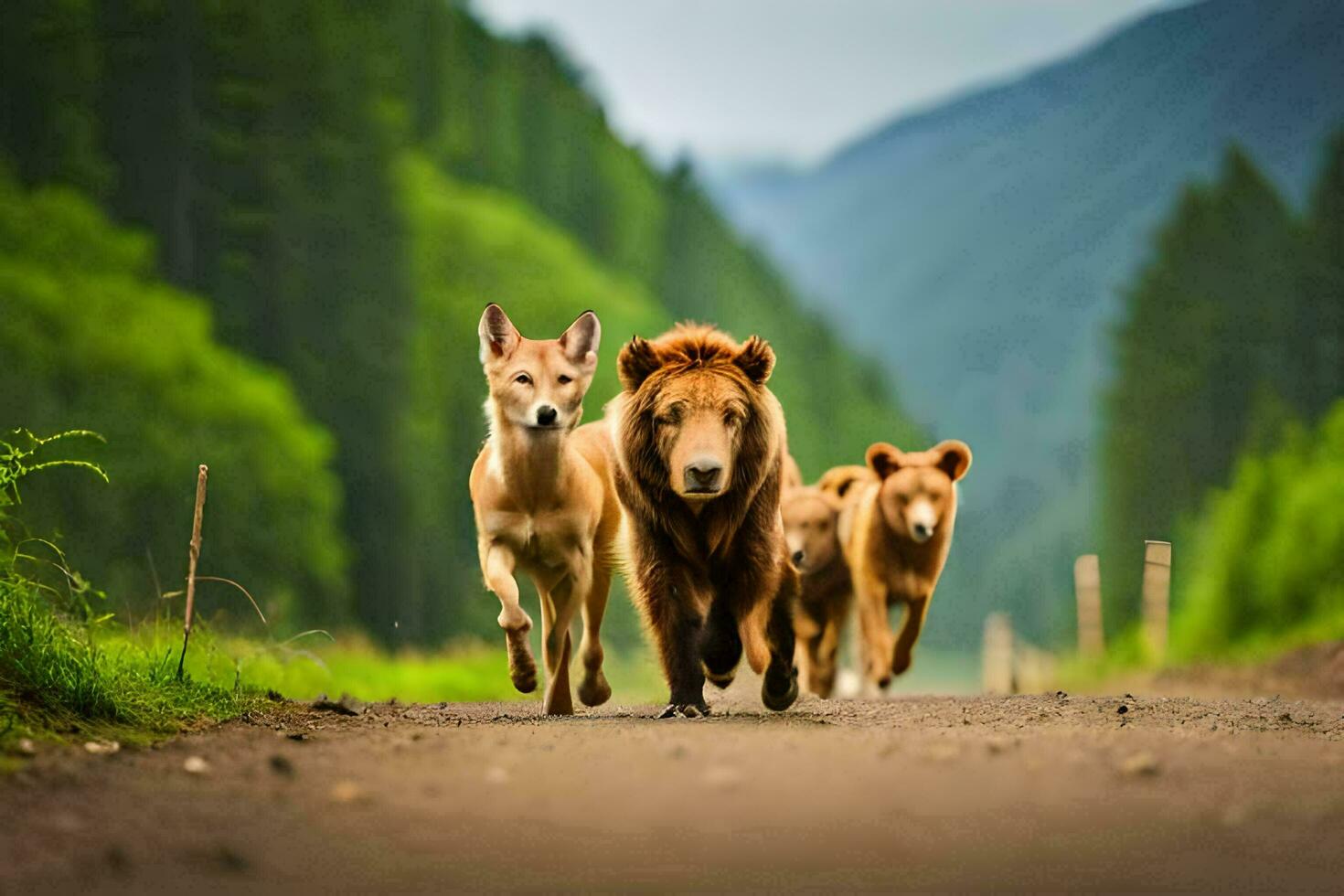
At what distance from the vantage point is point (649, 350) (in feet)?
25.6

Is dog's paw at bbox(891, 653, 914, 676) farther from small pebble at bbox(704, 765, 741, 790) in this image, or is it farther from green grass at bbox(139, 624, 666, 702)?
small pebble at bbox(704, 765, 741, 790)

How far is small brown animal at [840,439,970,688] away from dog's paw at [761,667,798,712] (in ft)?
11.9

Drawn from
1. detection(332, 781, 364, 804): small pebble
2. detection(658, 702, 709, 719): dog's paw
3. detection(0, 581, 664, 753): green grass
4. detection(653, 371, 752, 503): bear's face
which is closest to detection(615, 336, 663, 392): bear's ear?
detection(653, 371, 752, 503): bear's face

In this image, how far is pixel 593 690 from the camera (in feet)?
30.5

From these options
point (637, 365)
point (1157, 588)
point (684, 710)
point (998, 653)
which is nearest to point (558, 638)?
point (684, 710)

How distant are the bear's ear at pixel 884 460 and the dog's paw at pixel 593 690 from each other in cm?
346

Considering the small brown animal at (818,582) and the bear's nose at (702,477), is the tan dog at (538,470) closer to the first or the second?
the bear's nose at (702,477)

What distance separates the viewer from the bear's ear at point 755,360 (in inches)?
308

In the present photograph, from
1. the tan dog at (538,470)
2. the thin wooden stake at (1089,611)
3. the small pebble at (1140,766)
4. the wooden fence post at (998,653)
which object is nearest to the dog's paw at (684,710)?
the tan dog at (538,470)

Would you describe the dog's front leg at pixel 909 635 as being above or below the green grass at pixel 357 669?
above

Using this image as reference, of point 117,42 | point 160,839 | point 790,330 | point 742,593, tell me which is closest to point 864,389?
point 790,330

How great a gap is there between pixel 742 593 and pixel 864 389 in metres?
54.7

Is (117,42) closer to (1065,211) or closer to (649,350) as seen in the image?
(649,350)

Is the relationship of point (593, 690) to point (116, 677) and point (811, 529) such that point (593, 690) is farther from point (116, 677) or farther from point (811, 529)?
point (811, 529)
